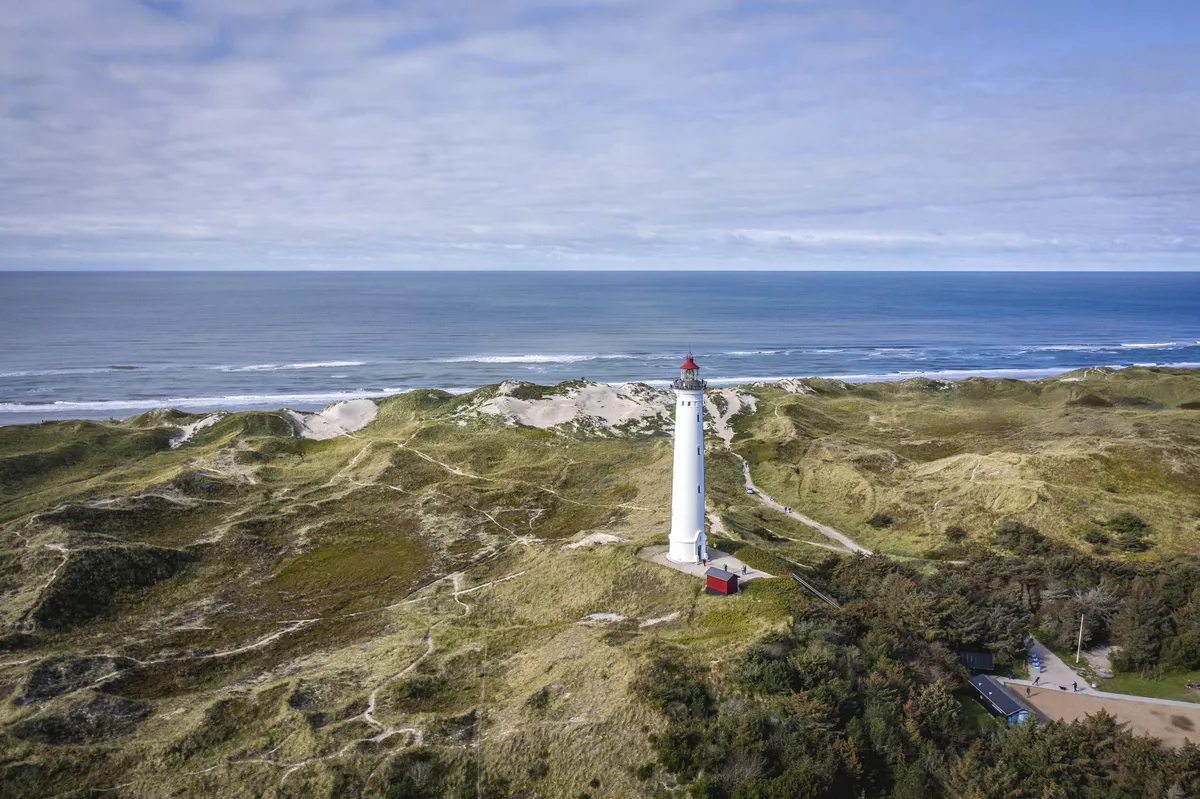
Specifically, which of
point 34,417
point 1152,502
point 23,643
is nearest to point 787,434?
point 1152,502

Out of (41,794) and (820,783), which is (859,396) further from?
(41,794)

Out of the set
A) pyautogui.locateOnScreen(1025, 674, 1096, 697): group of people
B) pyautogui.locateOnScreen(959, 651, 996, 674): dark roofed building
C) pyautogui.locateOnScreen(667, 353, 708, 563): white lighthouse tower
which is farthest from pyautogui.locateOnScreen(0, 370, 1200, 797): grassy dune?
pyautogui.locateOnScreen(1025, 674, 1096, 697): group of people

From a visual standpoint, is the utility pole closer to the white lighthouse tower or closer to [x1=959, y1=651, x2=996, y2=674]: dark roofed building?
[x1=959, y1=651, x2=996, y2=674]: dark roofed building

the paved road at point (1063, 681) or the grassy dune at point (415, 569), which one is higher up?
the grassy dune at point (415, 569)

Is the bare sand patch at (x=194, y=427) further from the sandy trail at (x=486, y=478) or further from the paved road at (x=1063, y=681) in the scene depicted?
the paved road at (x=1063, y=681)

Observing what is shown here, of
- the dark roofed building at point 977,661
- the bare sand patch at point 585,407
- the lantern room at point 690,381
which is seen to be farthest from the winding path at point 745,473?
the dark roofed building at point 977,661

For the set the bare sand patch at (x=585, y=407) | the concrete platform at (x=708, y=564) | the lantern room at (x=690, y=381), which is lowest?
the concrete platform at (x=708, y=564)

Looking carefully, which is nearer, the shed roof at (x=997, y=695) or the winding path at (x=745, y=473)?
the shed roof at (x=997, y=695)
